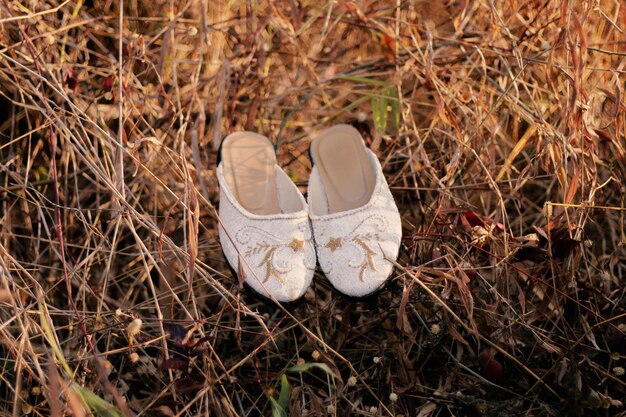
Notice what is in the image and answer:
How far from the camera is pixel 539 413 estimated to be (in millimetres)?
1409

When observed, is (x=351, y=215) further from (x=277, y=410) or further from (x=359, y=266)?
(x=277, y=410)

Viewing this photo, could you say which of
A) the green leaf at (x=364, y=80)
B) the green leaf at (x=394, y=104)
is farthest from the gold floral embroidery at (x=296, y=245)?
the green leaf at (x=364, y=80)

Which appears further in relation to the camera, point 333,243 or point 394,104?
point 394,104

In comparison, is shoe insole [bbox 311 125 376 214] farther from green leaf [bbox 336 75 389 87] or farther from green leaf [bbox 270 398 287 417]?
green leaf [bbox 270 398 287 417]

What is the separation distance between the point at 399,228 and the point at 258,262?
345 millimetres

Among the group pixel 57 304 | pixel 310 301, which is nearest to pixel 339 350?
pixel 310 301

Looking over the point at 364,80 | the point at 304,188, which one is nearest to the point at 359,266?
the point at 304,188

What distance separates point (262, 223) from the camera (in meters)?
1.56

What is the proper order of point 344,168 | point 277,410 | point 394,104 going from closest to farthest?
1. point 277,410
2. point 344,168
3. point 394,104

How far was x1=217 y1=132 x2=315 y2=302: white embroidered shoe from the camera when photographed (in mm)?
1494

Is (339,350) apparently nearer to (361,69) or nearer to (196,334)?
(196,334)

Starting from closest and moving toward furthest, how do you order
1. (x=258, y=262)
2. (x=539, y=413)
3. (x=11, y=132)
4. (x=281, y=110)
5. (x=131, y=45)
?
(x=539, y=413)
(x=258, y=262)
(x=131, y=45)
(x=11, y=132)
(x=281, y=110)

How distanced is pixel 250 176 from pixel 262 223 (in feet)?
0.87

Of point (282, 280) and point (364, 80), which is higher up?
point (364, 80)
